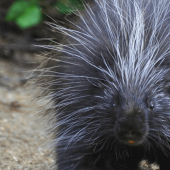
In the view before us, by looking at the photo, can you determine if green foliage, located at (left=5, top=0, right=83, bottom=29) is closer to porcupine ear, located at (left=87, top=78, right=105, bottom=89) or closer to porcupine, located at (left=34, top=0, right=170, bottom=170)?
porcupine, located at (left=34, top=0, right=170, bottom=170)

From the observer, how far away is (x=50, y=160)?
344 centimetres

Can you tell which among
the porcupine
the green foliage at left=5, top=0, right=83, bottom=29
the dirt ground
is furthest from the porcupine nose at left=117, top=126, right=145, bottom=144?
the green foliage at left=5, top=0, right=83, bottom=29

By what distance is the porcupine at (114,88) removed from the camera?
2289 millimetres

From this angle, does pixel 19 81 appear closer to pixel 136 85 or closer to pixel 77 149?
pixel 77 149

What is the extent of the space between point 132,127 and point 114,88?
1.16ft

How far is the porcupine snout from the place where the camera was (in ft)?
6.95

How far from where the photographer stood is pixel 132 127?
211 cm

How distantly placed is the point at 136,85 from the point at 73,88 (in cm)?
50

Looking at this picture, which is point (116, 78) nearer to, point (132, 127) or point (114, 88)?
point (114, 88)

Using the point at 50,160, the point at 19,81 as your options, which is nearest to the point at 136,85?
the point at 50,160

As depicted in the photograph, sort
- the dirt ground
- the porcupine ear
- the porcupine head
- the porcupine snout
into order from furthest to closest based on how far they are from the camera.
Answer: the dirt ground
the porcupine ear
the porcupine head
the porcupine snout

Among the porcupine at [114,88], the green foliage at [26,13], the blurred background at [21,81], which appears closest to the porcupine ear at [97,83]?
the porcupine at [114,88]

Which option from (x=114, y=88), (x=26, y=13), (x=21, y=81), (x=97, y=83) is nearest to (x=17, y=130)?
(x=26, y=13)

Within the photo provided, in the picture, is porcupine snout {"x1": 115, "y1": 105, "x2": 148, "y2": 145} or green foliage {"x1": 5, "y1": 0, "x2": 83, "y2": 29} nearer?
porcupine snout {"x1": 115, "y1": 105, "x2": 148, "y2": 145}
